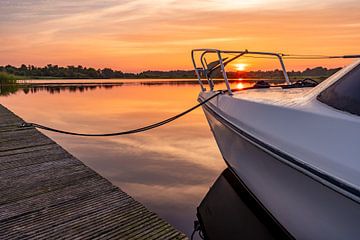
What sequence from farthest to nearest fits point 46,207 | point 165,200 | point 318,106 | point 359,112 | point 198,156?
point 198,156, point 165,200, point 46,207, point 318,106, point 359,112

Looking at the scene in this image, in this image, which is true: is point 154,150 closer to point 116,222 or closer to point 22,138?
point 22,138

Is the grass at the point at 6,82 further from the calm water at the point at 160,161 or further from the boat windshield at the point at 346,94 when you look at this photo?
the boat windshield at the point at 346,94

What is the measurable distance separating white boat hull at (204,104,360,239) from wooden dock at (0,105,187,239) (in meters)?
1.02

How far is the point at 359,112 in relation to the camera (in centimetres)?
213

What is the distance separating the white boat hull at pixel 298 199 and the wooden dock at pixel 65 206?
102 centimetres

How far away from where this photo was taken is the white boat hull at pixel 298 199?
186 cm

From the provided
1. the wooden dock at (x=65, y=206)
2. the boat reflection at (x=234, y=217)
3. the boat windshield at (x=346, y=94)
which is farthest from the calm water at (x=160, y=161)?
the boat windshield at (x=346, y=94)

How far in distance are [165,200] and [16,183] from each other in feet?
7.72

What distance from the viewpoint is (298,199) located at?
233 cm

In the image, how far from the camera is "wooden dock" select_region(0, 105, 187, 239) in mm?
3086

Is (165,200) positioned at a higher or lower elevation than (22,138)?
lower

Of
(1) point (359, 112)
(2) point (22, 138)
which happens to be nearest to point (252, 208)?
(1) point (359, 112)

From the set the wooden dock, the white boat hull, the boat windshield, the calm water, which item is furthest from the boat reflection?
the boat windshield

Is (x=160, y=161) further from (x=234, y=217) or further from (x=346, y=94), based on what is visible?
(x=346, y=94)
